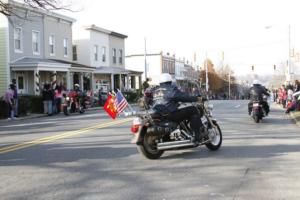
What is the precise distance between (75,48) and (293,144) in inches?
1461

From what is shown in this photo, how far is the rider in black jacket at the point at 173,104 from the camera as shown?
10102mm

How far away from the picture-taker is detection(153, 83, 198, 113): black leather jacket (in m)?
10.1

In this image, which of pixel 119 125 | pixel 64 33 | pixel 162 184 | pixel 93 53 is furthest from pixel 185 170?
pixel 93 53

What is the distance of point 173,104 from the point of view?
33.3 ft

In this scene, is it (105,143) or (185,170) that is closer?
(185,170)

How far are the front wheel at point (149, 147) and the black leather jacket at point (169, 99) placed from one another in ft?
1.88

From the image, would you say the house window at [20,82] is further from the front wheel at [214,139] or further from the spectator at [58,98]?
the front wheel at [214,139]

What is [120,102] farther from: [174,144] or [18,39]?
[18,39]

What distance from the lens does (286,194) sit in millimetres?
6867

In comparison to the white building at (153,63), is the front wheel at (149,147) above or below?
below

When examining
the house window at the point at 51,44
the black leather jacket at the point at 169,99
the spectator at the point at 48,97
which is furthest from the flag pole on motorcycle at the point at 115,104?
the house window at the point at 51,44

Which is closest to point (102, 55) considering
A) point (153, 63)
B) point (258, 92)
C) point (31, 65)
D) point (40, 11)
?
point (40, 11)

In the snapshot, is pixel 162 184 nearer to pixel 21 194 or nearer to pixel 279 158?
pixel 21 194

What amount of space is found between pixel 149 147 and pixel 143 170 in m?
1.22
